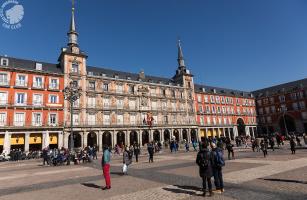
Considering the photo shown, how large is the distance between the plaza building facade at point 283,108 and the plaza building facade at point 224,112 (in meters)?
2.81

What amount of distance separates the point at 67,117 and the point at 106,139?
375 inches

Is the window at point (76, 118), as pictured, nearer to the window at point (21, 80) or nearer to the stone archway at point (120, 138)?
the stone archway at point (120, 138)

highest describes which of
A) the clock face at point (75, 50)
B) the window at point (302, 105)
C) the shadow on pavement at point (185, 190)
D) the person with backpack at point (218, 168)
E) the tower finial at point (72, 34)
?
the tower finial at point (72, 34)

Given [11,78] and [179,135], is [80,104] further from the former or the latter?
[179,135]

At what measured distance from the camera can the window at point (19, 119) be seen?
104 feet

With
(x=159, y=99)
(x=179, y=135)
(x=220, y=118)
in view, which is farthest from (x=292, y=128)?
(x=159, y=99)

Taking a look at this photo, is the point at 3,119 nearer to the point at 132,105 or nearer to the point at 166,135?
the point at 132,105

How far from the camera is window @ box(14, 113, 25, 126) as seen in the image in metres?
31.7

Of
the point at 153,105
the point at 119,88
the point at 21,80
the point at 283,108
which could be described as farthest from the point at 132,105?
the point at 283,108

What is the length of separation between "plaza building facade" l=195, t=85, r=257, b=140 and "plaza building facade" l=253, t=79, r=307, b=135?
2.81 metres

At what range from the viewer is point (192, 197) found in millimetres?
6781

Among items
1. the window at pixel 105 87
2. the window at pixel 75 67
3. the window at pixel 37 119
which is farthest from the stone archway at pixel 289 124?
the window at pixel 37 119

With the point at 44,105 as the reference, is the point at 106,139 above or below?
below

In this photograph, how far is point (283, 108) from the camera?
5631 cm
